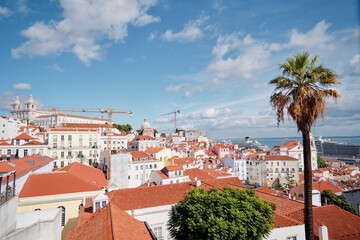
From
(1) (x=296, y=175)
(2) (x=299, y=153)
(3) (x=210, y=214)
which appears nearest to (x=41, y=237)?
(3) (x=210, y=214)

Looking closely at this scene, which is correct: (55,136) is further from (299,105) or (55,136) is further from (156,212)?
(299,105)

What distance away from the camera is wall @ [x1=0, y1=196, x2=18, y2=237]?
7820 mm

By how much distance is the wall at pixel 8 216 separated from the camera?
25.7 ft

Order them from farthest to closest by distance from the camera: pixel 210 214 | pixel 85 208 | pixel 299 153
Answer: pixel 299 153 → pixel 85 208 → pixel 210 214

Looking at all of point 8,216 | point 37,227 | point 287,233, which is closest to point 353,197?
point 287,233

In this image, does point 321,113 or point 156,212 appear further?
point 156,212

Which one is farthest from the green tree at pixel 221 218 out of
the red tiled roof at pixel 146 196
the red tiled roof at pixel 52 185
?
the red tiled roof at pixel 52 185

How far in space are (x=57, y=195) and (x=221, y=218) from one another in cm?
1521

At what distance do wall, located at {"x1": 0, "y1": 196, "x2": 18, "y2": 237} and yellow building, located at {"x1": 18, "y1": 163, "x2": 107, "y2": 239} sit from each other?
30.6ft

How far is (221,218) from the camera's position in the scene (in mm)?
11375

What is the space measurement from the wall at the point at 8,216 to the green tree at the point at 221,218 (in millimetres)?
8702

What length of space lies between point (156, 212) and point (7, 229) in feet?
35.8

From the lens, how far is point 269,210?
41.9 feet

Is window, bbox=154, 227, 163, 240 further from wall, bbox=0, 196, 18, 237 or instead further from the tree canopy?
the tree canopy
